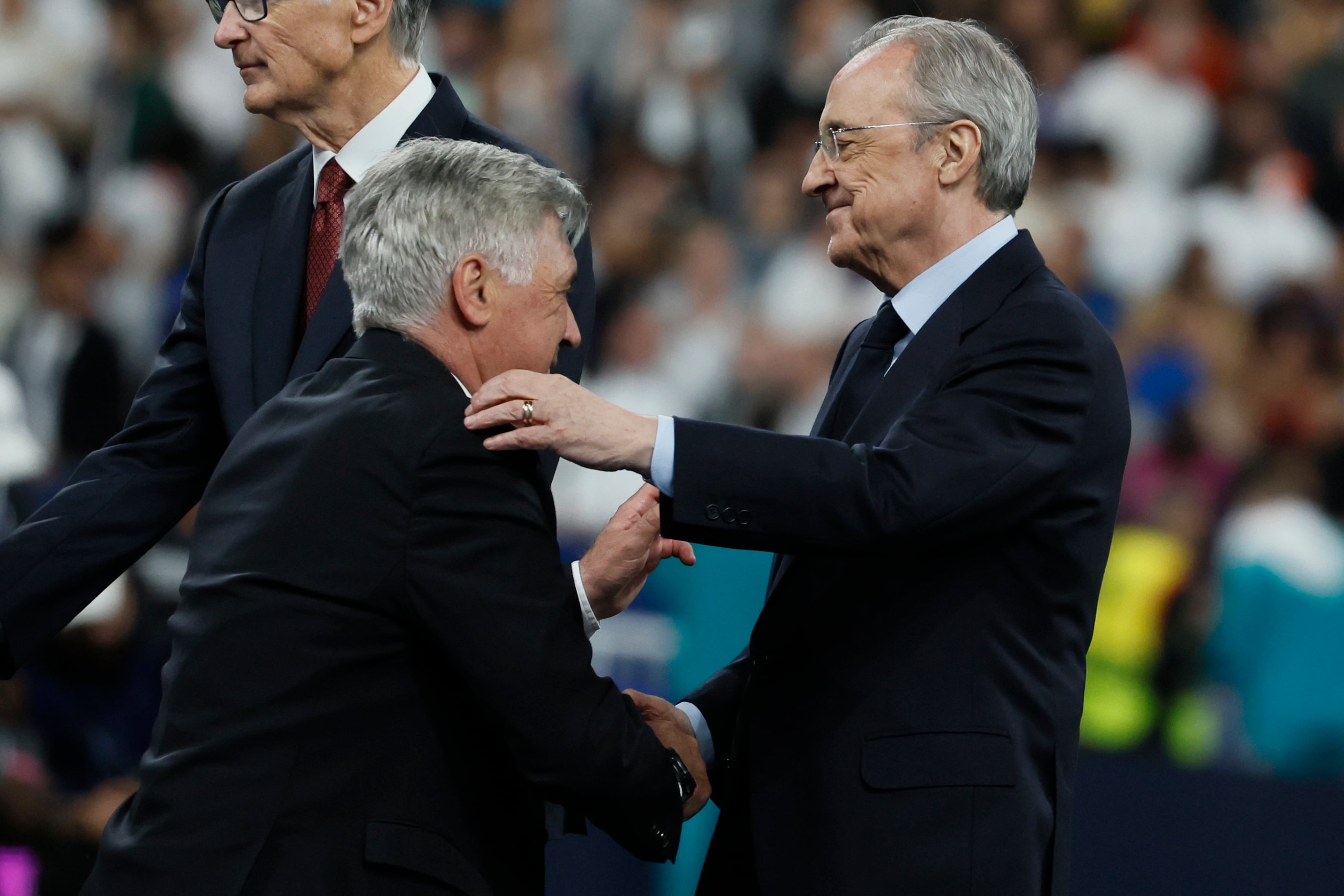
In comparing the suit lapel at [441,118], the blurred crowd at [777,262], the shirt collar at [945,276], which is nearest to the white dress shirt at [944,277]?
the shirt collar at [945,276]

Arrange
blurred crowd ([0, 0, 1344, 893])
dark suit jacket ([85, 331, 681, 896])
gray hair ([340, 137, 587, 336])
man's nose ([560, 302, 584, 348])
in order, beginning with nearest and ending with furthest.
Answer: dark suit jacket ([85, 331, 681, 896])
gray hair ([340, 137, 587, 336])
man's nose ([560, 302, 584, 348])
blurred crowd ([0, 0, 1344, 893])

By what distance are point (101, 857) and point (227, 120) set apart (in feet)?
21.2

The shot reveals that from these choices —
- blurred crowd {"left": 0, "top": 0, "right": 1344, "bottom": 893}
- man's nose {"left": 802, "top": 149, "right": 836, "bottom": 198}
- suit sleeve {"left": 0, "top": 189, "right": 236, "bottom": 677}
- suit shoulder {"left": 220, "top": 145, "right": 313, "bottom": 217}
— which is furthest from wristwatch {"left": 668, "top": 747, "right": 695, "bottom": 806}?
blurred crowd {"left": 0, "top": 0, "right": 1344, "bottom": 893}

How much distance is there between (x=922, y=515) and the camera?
227 cm

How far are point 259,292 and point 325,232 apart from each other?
0.14 metres

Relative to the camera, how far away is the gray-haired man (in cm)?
210

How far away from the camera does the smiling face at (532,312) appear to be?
89.3 inches

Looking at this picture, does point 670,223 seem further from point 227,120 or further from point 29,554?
point 29,554

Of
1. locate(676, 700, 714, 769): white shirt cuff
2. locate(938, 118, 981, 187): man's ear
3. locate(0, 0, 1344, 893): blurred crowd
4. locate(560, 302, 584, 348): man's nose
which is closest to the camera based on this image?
locate(560, 302, 584, 348): man's nose

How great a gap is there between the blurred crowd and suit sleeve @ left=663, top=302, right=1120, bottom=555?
7.67ft

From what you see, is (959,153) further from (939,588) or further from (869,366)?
(939,588)

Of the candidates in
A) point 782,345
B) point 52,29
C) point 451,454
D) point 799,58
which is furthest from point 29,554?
point 52,29

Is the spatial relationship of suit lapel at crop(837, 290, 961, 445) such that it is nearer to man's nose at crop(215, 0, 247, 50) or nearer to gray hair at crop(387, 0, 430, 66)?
gray hair at crop(387, 0, 430, 66)

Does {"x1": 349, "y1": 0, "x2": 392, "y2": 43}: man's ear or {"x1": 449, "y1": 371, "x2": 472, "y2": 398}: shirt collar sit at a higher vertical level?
{"x1": 349, "y1": 0, "x2": 392, "y2": 43}: man's ear
